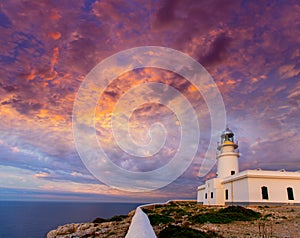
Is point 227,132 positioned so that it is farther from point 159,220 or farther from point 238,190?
point 159,220

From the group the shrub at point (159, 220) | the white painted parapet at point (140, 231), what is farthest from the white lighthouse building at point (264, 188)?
the white painted parapet at point (140, 231)

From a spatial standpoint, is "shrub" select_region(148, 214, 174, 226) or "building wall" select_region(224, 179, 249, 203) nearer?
"shrub" select_region(148, 214, 174, 226)

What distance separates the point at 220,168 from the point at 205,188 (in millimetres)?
3394

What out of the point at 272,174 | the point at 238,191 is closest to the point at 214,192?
the point at 238,191

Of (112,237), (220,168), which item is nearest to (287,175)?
(220,168)

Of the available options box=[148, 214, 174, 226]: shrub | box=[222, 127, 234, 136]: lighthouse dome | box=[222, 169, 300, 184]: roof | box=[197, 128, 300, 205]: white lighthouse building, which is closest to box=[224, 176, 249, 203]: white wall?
box=[197, 128, 300, 205]: white lighthouse building

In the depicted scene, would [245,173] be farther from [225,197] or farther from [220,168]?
[220,168]

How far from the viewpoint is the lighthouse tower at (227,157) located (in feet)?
93.3

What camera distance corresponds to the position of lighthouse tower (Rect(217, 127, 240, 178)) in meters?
28.4

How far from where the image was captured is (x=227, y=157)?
95.4 ft

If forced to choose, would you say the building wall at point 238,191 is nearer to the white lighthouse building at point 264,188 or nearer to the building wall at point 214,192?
the white lighthouse building at point 264,188

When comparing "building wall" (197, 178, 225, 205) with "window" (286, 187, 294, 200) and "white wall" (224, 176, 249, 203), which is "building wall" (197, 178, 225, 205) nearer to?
"white wall" (224, 176, 249, 203)

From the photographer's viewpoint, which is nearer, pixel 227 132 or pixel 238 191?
pixel 238 191

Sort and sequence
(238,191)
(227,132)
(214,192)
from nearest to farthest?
(238,191) < (214,192) < (227,132)
